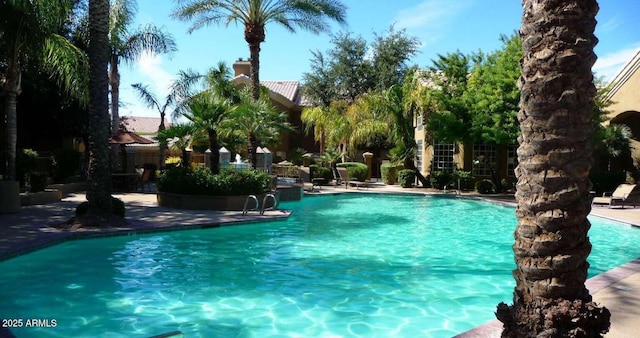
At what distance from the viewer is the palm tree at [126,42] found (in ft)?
75.2

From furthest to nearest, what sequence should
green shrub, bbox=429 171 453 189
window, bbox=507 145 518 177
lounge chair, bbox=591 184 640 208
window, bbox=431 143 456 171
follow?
window, bbox=431 143 456 171 < window, bbox=507 145 518 177 < green shrub, bbox=429 171 453 189 < lounge chair, bbox=591 184 640 208

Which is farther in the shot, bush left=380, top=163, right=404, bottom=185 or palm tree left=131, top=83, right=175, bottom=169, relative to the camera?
bush left=380, top=163, right=404, bottom=185

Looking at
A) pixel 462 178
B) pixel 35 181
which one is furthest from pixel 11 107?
pixel 462 178

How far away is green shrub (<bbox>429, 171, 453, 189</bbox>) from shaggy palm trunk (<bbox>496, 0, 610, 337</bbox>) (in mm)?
23662

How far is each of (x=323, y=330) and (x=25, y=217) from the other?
1024 centimetres

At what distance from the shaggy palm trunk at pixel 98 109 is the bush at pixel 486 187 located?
1893 centimetres

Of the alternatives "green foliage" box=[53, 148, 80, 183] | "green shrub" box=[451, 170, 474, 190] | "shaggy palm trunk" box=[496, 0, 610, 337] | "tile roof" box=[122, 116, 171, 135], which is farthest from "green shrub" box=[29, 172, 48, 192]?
"tile roof" box=[122, 116, 171, 135]

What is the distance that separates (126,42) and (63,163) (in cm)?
714

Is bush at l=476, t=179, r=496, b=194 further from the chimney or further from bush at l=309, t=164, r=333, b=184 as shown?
the chimney

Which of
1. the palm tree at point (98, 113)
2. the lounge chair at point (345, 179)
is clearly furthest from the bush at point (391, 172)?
the palm tree at point (98, 113)

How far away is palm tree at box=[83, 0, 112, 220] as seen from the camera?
11500mm

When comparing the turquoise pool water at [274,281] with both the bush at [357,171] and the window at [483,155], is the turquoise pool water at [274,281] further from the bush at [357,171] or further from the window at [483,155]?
the bush at [357,171]

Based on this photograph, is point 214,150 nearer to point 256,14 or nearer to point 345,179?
point 256,14

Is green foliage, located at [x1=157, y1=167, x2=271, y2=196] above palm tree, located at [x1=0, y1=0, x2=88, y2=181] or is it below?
below
